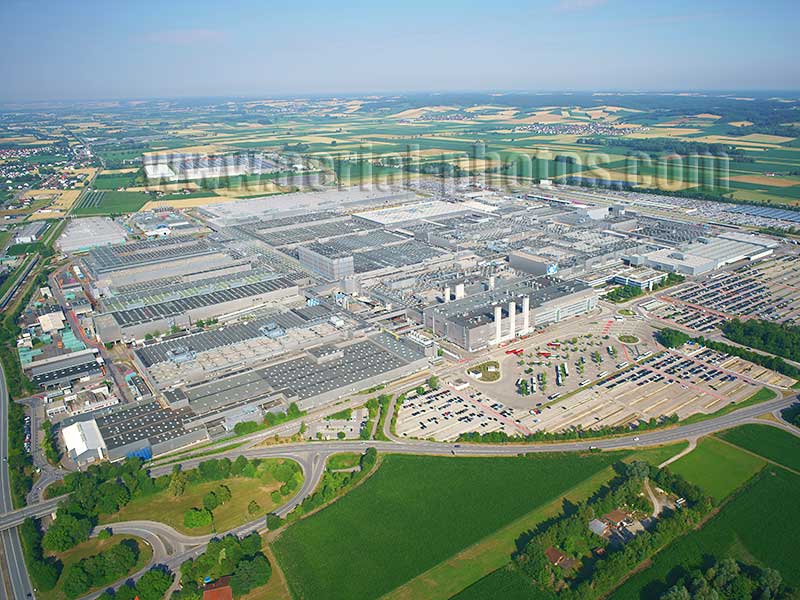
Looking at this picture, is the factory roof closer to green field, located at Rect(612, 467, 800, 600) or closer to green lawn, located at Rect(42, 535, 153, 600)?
green lawn, located at Rect(42, 535, 153, 600)

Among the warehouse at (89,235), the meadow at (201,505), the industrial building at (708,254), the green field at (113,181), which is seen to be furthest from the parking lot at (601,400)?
the green field at (113,181)

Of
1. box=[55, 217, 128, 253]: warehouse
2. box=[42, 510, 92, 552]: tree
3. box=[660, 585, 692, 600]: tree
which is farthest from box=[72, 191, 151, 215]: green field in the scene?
box=[660, 585, 692, 600]: tree

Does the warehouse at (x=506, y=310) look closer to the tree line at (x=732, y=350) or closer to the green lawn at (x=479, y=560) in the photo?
the tree line at (x=732, y=350)

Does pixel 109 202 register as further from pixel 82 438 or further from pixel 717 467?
pixel 717 467

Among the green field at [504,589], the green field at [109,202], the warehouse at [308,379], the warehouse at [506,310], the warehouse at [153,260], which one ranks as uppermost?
the green field at [109,202]

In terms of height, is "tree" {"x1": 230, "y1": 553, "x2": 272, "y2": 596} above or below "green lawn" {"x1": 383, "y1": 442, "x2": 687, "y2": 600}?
above

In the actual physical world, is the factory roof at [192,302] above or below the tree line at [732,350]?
above

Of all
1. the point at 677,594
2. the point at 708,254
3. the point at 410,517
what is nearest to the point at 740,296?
the point at 708,254
